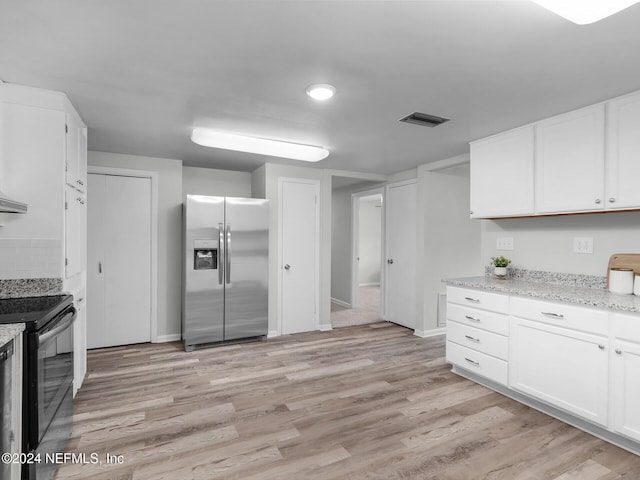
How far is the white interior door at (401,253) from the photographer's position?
15.4ft

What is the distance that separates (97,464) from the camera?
191 cm

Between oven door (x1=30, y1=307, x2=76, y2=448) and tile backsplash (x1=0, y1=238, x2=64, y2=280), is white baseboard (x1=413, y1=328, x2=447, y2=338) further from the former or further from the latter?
tile backsplash (x1=0, y1=238, x2=64, y2=280)

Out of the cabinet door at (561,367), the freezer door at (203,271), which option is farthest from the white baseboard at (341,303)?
the cabinet door at (561,367)

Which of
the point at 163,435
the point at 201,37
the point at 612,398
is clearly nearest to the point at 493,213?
the point at 612,398

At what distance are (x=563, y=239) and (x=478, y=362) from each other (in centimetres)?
127

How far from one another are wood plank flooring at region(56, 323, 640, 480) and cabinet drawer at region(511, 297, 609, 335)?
0.71 m

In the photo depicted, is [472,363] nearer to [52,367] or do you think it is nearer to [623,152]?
[623,152]

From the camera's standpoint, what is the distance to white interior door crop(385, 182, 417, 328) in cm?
468

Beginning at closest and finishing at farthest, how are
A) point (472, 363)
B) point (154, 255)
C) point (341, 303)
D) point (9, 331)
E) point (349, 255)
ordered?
point (9, 331) → point (472, 363) → point (154, 255) → point (349, 255) → point (341, 303)

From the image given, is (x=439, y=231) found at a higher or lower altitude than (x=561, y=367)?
higher

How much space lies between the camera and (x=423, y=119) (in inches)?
108

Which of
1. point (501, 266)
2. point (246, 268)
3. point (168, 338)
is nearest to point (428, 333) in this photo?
point (501, 266)

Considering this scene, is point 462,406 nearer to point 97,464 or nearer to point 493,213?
point 493,213

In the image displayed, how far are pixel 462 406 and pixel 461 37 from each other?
8.14 ft
